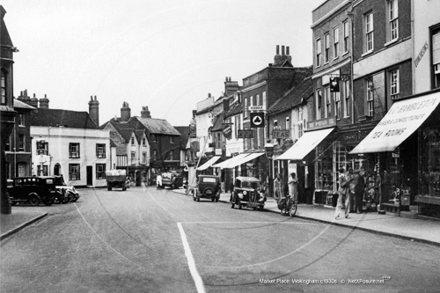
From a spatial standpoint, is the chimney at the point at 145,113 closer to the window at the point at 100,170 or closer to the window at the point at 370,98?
the window at the point at 100,170

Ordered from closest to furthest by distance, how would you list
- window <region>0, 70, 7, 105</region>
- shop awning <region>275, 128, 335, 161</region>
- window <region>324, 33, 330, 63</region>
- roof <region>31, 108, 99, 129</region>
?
window <region>0, 70, 7, 105</region> → shop awning <region>275, 128, 335, 161</region> → window <region>324, 33, 330, 63</region> → roof <region>31, 108, 99, 129</region>

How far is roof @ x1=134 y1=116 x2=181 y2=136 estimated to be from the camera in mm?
96650

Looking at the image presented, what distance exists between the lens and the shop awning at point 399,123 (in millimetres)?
18547

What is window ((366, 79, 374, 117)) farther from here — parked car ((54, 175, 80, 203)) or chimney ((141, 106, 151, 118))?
chimney ((141, 106, 151, 118))

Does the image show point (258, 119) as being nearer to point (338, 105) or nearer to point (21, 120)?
point (338, 105)

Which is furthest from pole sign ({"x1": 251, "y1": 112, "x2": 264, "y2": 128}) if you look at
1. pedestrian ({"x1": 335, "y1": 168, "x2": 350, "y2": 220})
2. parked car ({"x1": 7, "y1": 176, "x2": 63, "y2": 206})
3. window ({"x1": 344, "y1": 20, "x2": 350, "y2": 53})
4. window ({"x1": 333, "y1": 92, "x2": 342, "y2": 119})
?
pedestrian ({"x1": 335, "y1": 168, "x2": 350, "y2": 220})

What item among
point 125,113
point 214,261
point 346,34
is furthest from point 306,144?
point 125,113

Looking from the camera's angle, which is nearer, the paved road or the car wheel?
the paved road

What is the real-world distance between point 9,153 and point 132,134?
37342 millimetres

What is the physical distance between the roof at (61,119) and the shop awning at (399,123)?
55660 mm

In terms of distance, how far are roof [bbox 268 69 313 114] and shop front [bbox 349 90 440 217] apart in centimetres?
1318

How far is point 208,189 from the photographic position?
135 ft

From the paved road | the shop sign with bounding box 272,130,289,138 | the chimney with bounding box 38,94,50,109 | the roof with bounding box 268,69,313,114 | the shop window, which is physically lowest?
the paved road

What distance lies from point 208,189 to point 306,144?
1205 cm
